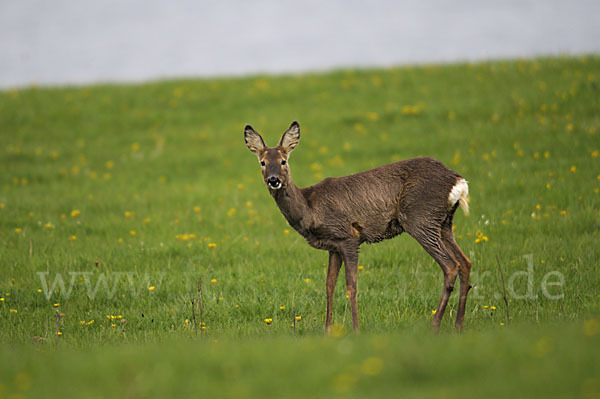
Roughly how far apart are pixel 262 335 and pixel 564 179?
298 inches

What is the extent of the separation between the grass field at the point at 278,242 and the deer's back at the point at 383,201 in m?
1.10

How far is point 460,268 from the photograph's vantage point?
24.2 feet

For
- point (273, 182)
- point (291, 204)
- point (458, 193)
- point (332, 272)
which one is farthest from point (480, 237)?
point (273, 182)

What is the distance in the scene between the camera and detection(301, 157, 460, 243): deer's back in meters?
7.41

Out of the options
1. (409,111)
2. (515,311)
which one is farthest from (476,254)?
(409,111)

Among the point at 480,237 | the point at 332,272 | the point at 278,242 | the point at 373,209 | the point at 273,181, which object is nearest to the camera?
the point at 273,181

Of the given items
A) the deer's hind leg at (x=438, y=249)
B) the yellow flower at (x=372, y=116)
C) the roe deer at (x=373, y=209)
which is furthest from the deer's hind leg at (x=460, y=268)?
the yellow flower at (x=372, y=116)

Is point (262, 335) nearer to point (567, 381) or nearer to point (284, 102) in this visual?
point (567, 381)

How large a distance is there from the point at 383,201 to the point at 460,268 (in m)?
1.14

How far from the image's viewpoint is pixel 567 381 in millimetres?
3754

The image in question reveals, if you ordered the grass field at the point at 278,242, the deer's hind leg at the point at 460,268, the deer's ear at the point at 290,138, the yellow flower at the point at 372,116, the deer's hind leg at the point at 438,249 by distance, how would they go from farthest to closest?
the yellow flower at the point at 372,116
the deer's ear at the point at 290,138
the deer's hind leg at the point at 438,249
the deer's hind leg at the point at 460,268
the grass field at the point at 278,242

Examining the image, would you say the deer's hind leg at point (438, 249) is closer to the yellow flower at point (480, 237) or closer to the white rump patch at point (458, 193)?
the white rump patch at point (458, 193)

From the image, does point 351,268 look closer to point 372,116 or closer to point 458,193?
point 458,193

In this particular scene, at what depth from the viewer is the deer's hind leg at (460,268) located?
282 inches
